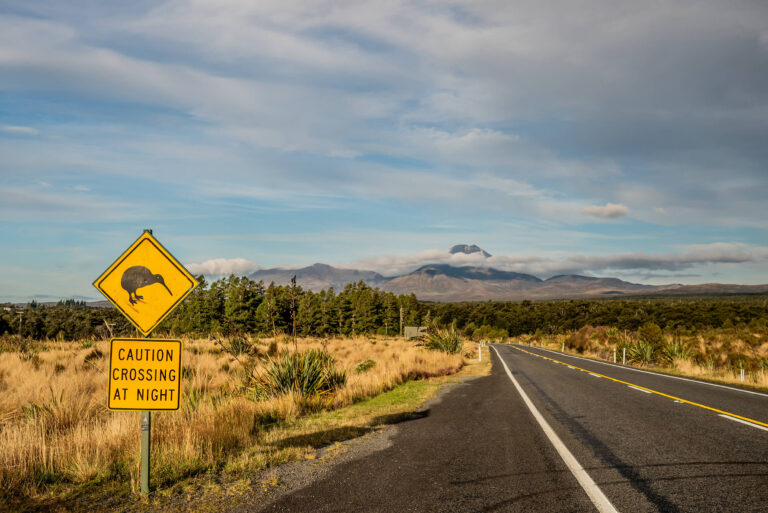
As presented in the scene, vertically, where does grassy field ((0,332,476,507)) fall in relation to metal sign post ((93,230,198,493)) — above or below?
below

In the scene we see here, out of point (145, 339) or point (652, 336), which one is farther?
point (652, 336)

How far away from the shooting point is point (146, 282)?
5.18 meters

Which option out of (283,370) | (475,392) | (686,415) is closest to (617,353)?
(475,392)

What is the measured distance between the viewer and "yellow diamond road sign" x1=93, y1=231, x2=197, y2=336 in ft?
16.8

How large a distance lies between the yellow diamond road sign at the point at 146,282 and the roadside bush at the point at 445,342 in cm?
2240

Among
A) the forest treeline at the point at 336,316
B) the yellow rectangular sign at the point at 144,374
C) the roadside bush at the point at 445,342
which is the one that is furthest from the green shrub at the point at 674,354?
the forest treeline at the point at 336,316

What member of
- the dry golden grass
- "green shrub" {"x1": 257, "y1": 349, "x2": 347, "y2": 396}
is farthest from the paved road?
"green shrub" {"x1": 257, "y1": 349, "x2": 347, "y2": 396}

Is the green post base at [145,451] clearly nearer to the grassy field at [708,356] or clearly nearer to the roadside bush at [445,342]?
the grassy field at [708,356]

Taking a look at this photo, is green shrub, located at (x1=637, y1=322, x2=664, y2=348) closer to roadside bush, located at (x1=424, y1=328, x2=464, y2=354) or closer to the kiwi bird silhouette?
roadside bush, located at (x1=424, y1=328, x2=464, y2=354)

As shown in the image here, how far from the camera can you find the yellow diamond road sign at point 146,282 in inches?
201

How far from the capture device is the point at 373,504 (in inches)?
179

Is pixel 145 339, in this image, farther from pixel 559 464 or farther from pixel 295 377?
pixel 295 377

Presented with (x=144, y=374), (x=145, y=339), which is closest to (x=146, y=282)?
(x=145, y=339)

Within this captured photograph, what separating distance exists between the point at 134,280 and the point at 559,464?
5.46 metres
